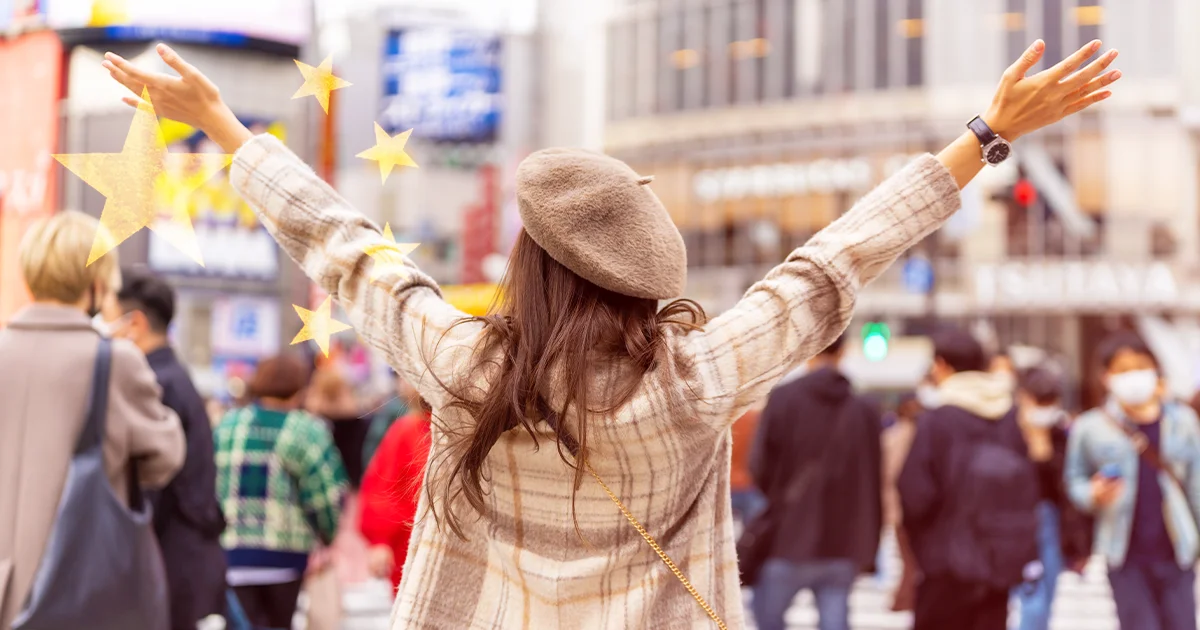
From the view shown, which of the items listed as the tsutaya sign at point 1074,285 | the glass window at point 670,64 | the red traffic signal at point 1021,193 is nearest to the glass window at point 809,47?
the glass window at point 670,64

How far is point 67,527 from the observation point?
3.53m

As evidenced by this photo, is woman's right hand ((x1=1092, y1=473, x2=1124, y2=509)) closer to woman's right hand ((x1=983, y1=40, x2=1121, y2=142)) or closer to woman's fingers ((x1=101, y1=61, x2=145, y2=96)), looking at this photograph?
woman's right hand ((x1=983, y1=40, x2=1121, y2=142))

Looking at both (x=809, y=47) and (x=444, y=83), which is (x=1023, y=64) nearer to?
(x=444, y=83)

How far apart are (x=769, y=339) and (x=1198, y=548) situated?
15.4 ft

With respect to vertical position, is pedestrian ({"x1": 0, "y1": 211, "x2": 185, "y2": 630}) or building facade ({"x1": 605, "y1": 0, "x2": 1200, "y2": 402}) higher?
building facade ({"x1": 605, "y1": 0, "x2": 1200, "y2": 402})

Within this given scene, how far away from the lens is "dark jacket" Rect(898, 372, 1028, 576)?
20.5 feet

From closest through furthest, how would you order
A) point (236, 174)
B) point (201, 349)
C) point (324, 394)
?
point (236, 174)
point (324, 394)
point (201, 349)

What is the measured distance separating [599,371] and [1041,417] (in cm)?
682

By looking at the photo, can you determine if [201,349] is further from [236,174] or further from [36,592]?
[236,174]

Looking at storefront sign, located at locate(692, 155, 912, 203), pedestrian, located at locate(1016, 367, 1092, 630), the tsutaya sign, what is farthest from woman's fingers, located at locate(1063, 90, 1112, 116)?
storefront sign, located at locate(692, 155, 912, 203)

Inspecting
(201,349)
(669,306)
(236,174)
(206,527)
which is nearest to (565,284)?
(669,306)

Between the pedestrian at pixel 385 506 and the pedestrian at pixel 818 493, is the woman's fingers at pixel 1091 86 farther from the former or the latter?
the pedestrian at pixel 818 493

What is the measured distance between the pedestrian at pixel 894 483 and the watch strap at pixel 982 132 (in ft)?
17.7

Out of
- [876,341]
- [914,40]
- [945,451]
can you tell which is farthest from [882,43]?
[945,451]
